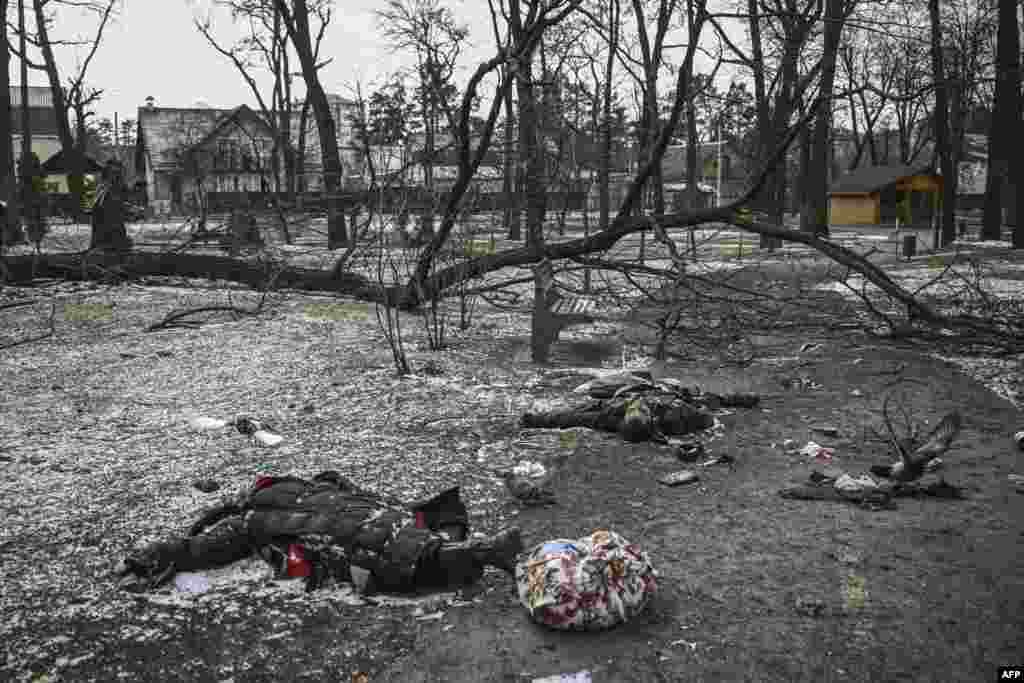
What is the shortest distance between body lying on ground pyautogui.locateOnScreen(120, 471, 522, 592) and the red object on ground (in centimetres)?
1

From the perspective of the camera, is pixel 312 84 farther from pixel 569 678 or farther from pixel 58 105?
pixel 569 678

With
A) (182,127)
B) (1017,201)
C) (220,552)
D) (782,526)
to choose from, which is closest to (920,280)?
(1017,201)

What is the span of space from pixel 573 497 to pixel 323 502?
1206mm

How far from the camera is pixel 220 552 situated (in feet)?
9.49

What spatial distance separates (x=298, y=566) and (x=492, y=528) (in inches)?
32.8

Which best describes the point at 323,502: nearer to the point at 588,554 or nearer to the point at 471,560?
the point at 471,560

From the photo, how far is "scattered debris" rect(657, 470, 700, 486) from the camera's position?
12.6ft

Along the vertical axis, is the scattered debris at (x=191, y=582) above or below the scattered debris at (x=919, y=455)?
below

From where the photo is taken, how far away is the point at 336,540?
2787mm

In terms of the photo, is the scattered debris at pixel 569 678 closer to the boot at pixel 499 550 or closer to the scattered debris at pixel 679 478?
the boot at pixel 499 550

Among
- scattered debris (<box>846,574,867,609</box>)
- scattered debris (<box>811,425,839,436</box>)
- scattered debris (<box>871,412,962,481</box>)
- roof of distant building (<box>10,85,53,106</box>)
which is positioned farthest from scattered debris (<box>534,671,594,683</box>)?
roof of distant building (<box>10,85,53,106</box>)

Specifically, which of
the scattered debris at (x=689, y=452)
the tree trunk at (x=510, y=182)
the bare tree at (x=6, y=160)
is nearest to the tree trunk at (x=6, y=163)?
the bare tree at (x=6, y=160)

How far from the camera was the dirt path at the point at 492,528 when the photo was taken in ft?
7.83

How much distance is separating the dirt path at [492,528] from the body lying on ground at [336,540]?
0.32 feet
